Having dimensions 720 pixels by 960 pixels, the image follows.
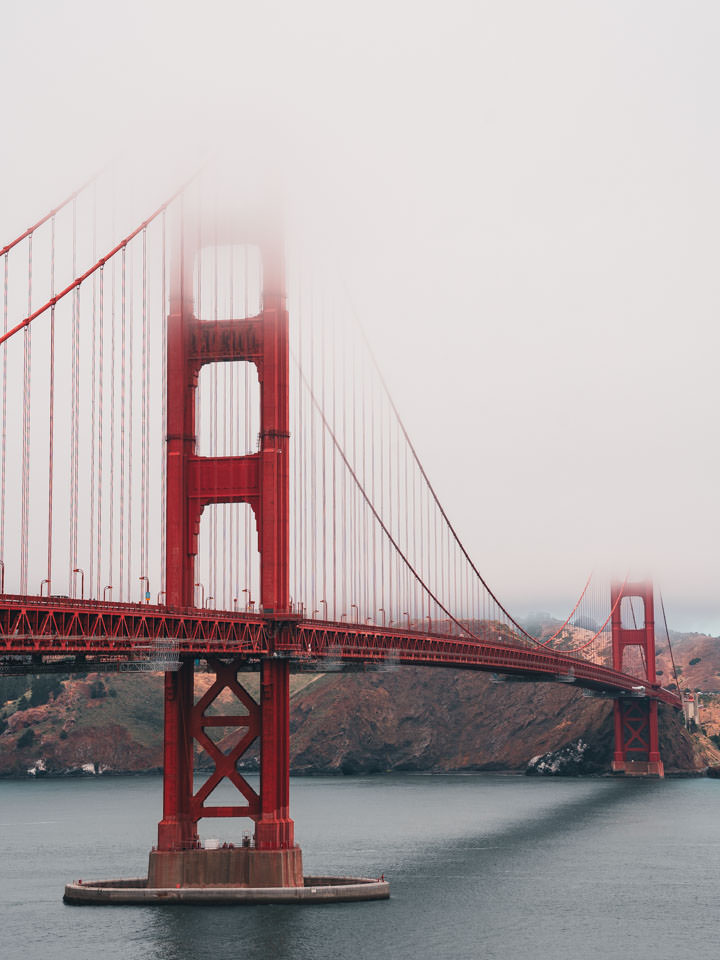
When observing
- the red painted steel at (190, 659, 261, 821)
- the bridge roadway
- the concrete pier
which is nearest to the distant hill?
the bridge roadway

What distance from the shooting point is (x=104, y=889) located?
52375 millimetres

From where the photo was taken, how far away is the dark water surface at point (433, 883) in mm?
45594

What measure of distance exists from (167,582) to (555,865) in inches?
1042

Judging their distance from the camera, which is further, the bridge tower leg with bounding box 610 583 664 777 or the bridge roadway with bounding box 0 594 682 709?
the bridge tower leg with bounding box 610 583 664 777

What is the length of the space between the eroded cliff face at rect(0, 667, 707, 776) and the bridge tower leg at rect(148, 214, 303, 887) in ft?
364

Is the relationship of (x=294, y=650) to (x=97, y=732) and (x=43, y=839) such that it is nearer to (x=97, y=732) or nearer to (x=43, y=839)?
(x=43, y=839)

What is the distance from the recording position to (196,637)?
48.9 metres

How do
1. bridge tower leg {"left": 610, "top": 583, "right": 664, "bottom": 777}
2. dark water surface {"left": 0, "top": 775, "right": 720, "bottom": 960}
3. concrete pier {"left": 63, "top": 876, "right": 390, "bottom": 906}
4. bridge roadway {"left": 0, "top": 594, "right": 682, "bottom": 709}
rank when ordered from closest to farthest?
bridge roadway {"left": 0, "top": 594, "right": 682, "bottom": 709}, dark water surface {"left": 0, "top": 775, "right": 720, "bottom": 960}, concrete pier {"left": 63, "top": 876, "right": 390, "bottom": 906}, bridge tower leg {"left": 610, "top": 583, "right": 664, "bottom": 777}

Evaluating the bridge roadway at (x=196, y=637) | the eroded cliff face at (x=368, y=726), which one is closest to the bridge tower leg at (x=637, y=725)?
the eroded cliff face at (x=368, y=726)

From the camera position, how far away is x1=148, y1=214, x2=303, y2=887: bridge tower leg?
50812 mm

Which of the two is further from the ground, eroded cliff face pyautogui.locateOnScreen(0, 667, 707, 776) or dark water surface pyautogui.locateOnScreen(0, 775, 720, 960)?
eroded cliff face pyautogui.locateOnScreen(0, 667, 707, 776)

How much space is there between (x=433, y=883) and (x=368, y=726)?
396 feet

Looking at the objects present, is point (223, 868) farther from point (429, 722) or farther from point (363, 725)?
point (429, 722)

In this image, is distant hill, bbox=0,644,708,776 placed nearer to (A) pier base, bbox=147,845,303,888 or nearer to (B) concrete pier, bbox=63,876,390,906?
(B) concrete pier, bbox=63,876,390,906
